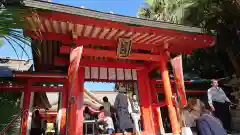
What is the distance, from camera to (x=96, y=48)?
627 centimetres

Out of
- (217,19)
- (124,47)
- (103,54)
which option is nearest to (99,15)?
(103,54)

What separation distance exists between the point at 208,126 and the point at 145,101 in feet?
15.9

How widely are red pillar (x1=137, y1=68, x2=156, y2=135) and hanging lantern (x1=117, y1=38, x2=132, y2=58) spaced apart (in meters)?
1.85

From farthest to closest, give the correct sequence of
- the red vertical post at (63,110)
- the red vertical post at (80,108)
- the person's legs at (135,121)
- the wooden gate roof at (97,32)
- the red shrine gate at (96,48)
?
the red vertical post at (63,110) → the person's legs at (135,121) → the red vertical post at (80,108) → the red shrine gate at (96,48) → the wooden gate roof at (97,32)

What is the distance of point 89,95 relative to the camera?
1667cm

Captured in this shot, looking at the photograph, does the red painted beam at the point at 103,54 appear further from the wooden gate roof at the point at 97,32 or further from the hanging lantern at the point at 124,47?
the hanging lantern at the point at 124,47

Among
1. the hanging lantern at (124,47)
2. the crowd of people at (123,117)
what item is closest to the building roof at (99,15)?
the hanging lantern at (124,47)

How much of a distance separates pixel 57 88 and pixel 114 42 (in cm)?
304

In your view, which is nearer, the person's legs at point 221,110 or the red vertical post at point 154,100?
the person's legs at point 221,110

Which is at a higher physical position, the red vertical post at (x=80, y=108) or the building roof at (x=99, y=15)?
the building roof at (x=99, y=15)

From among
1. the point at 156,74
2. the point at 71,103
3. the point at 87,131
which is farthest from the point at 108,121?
the point at 87,131

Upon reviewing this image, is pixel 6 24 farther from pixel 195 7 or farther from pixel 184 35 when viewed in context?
pixel 195 7

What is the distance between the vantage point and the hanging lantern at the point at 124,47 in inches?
231

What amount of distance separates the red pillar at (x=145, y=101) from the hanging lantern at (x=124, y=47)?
1.85 meters
